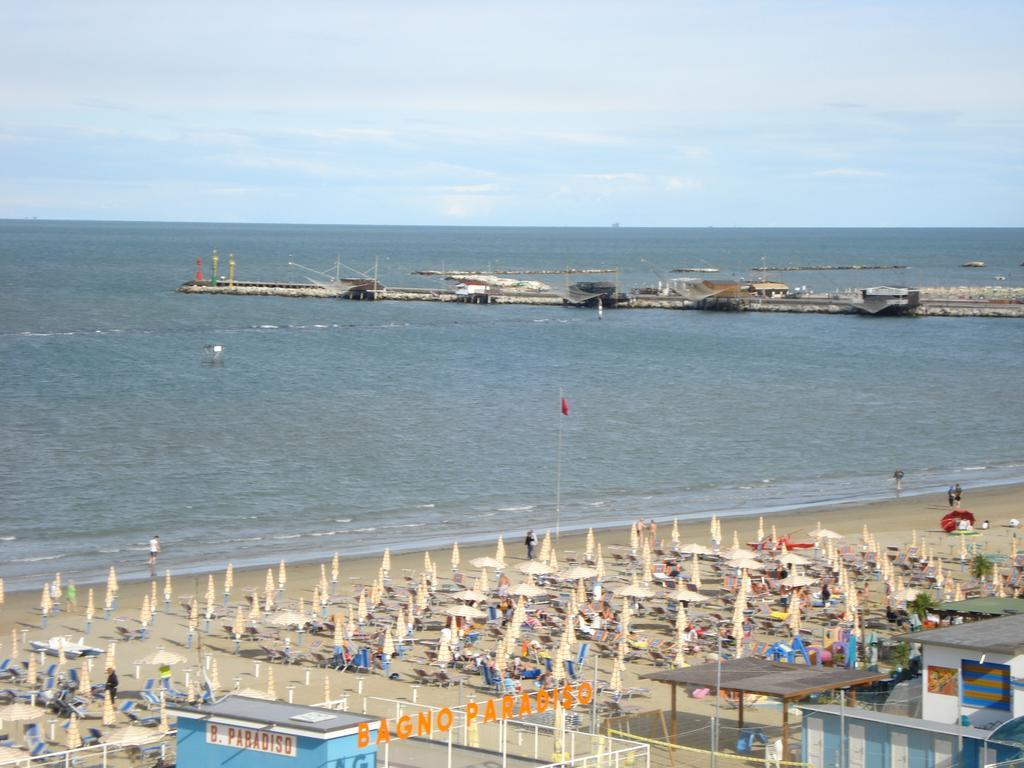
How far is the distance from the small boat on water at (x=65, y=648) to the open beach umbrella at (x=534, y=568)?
9.29m

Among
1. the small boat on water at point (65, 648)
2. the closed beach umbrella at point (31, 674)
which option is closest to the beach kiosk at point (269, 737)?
the closed beach umbrella at point (31, 674)

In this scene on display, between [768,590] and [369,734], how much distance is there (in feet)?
60.6

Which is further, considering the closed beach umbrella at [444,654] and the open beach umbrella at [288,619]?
the open beach umbrella at [288,619]

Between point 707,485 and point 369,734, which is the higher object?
point 369,734

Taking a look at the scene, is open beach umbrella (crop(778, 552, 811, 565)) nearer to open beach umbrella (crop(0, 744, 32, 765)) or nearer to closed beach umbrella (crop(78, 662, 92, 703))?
closed beach umbrella (crop(78, 662, 92, 703))

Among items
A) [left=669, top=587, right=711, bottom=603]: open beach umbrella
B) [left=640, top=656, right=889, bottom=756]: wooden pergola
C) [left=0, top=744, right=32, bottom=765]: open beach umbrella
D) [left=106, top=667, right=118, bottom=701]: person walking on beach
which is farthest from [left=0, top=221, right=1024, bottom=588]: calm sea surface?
[left=640, top=656, right=889, bottom=756]: wooden pergola

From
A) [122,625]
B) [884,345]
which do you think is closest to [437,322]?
[884,345]

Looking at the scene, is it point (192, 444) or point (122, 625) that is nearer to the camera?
point (122, 625)

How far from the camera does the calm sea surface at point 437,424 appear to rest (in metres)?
42.8

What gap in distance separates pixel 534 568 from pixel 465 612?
415 cm

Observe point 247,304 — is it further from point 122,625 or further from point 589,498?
point 122,625

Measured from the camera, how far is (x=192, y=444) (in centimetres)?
5538

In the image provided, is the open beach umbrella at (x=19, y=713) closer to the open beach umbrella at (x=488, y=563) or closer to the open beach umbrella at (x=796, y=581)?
the open beach umbrella at (x=488, y=563)

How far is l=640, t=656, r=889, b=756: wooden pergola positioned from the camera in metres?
18.0
